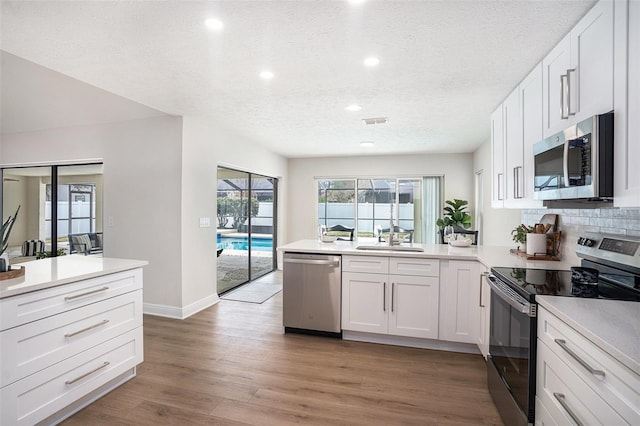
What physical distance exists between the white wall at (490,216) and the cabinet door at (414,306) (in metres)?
1.70

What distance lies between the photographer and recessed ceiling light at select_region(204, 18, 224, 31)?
1.87 meters

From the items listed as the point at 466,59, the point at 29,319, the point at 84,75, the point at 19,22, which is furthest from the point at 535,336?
the point at 84,75

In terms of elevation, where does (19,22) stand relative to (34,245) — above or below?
above

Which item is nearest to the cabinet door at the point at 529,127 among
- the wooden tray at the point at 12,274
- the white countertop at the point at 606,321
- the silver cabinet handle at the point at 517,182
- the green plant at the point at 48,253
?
the silver cabinet handle at the point at 517,182

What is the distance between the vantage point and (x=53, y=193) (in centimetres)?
473

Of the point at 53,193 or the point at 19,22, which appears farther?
the point at 53,193

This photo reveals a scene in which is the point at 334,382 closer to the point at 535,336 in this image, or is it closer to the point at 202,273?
the point at 535,336

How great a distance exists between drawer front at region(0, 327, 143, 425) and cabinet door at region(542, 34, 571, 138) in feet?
10.6

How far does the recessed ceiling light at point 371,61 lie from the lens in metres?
2.35

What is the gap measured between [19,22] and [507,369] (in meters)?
3.47

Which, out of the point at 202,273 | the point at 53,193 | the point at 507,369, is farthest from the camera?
the point at 53,193

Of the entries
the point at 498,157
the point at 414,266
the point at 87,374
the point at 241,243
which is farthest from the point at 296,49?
the point at 241,243

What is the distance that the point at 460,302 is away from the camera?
2900mm

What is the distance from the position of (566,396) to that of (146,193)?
4.17 metres
